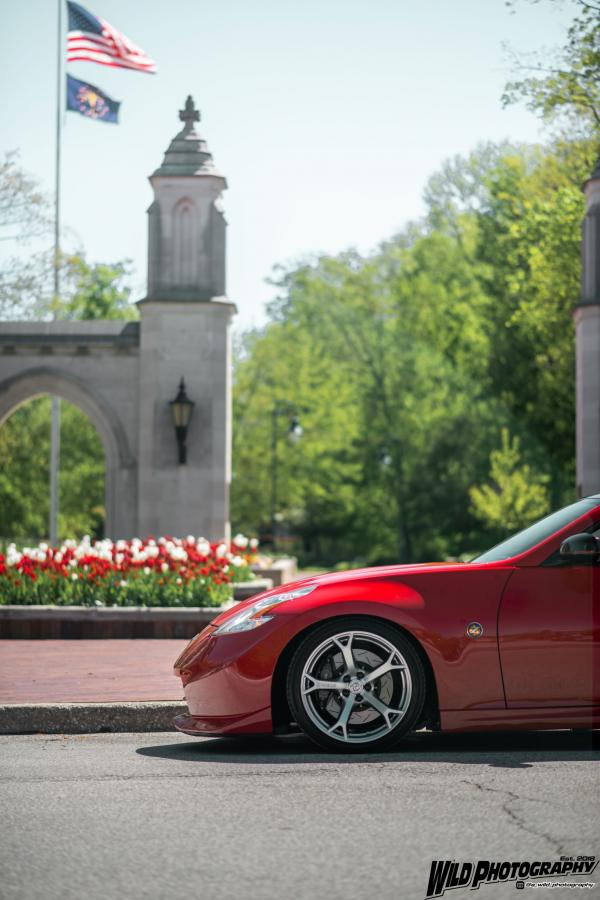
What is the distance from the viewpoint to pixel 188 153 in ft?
77.7

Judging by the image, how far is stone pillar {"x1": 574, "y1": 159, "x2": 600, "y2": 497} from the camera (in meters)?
23.3

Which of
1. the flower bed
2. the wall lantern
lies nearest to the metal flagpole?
the wall lantern

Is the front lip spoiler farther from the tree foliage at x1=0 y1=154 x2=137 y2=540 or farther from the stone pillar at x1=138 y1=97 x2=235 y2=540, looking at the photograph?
the tree foliage at x1=0 y1=154 x2=137 y2=540

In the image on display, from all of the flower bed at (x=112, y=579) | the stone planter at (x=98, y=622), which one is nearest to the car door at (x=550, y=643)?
the stone planter at (x=98, y=622)

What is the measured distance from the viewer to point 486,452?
5319 cm

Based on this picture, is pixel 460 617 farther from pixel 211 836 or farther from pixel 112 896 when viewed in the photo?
pixel 112 896

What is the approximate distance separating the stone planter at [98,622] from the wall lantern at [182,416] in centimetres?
827

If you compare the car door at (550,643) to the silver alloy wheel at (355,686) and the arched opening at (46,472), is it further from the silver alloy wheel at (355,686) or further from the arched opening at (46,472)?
the arched opening at (46,472)

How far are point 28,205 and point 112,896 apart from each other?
27.8 meters

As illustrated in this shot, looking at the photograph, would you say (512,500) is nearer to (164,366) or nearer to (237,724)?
(164,366)

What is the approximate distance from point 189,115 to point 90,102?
36.0 ft

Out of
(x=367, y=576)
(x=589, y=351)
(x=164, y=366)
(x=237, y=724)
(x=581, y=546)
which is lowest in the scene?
(x=237, y=724)

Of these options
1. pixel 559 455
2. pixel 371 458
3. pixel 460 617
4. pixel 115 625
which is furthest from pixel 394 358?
pixel 460 617

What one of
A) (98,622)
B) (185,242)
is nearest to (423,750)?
(98,622)
